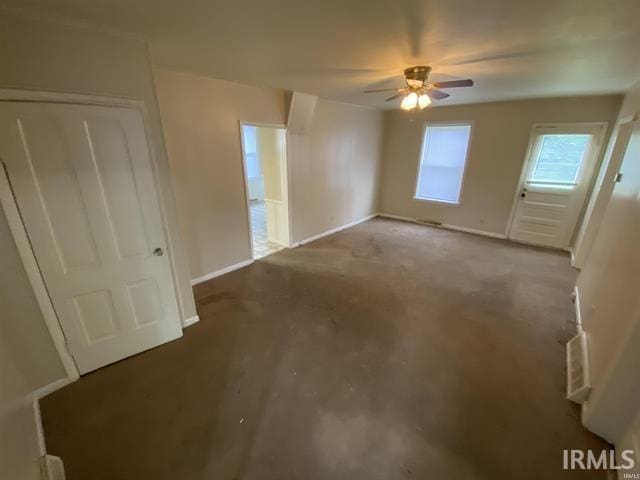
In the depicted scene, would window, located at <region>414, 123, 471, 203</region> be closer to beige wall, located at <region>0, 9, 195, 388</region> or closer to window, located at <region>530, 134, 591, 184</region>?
window, located at <region>530, 134, 591, 184</region>

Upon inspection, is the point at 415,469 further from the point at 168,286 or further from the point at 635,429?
the point at 168,286

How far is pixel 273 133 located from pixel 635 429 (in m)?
4.64

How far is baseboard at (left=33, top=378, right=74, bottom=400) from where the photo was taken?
1.91m

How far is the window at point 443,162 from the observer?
539 cm

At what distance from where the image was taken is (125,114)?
1909 millimetres

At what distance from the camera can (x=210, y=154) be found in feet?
10.6

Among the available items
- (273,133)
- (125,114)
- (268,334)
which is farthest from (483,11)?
(273,133)

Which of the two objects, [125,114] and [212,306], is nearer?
[125,114]

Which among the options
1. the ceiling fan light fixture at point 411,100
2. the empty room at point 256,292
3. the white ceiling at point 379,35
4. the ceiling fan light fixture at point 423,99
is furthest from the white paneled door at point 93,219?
the ceiling fan light fixture at point 423,99

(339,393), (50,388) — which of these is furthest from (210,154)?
(339,393)

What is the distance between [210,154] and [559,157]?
217 inches

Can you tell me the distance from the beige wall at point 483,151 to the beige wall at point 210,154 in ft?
10.7

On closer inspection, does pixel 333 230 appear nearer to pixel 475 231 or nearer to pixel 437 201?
pixel 437 201

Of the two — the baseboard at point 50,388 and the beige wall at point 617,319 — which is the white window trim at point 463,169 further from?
the baseboard at point 50,388
